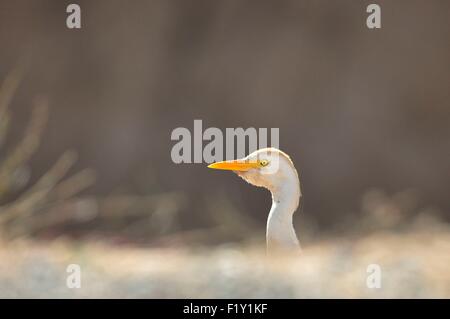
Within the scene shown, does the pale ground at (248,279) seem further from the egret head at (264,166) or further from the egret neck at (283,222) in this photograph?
the egret head at (264,166)

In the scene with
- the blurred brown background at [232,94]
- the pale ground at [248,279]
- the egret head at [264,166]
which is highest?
the blurred brown background at [232,94]

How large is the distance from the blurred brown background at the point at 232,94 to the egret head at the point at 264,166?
158 inches

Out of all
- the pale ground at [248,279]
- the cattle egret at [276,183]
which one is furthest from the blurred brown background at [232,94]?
the pale ground at [248,279]

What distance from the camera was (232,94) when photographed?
734 cm

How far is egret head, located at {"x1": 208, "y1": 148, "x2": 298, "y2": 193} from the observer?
3131 millimetres

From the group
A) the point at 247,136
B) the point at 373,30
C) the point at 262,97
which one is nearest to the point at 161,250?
the point at 247,136

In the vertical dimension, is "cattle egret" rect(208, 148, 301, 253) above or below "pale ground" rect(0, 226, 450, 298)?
above

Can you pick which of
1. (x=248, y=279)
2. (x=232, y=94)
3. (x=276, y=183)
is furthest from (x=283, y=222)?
(x=232, y=94)

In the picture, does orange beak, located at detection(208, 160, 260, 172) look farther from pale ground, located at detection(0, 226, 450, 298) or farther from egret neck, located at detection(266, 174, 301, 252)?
pale ground, located at detection(0, 226, 450, 298)

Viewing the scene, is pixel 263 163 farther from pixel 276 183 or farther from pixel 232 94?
pixel 232 94

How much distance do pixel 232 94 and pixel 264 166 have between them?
13.9ft

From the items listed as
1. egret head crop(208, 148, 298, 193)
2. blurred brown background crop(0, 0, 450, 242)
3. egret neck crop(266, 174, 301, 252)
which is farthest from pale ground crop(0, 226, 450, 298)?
blurred brown background crop(0, 0, 450, 242)

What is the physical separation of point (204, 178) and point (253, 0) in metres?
1.41

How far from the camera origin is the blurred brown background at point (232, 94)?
7.24m
